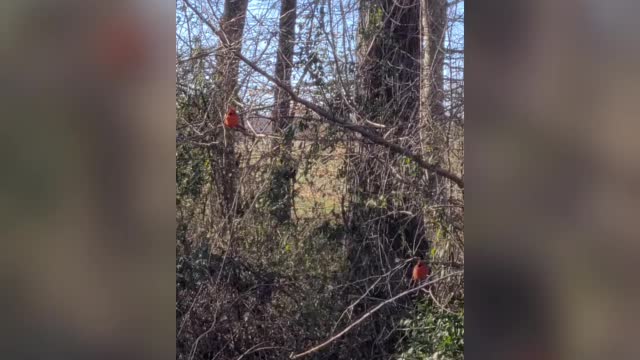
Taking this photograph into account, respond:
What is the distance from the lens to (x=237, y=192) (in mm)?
3875

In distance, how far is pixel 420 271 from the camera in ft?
11.7

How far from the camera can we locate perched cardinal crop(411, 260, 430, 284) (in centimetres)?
357

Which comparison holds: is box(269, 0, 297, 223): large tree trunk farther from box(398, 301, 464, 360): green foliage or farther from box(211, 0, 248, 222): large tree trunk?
box(398, 301, 464, 360): green foliage

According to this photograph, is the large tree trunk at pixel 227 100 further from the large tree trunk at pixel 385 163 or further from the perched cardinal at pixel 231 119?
the large tree trunk at pixel 385 163

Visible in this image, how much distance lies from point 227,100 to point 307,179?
73 centimetres

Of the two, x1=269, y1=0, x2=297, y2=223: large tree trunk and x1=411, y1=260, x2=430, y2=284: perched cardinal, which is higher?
x1=269, y1=0, x2=297, y2=223: large tree trunk

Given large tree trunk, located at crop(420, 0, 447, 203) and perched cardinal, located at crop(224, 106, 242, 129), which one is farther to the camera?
perched cardinal, located at crop(224, 106, 242, 129)

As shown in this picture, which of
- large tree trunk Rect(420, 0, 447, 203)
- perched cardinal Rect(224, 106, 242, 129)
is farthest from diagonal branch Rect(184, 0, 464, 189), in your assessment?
perched cardinal Rect(224, 106, 242, 129)

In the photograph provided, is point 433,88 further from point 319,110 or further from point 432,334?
point 432,334

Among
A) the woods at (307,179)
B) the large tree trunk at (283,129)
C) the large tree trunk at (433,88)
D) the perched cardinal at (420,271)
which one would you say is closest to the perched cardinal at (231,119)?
the woods at (307,179)

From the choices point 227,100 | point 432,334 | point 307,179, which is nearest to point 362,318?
point 432,334

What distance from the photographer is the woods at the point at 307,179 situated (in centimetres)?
373
